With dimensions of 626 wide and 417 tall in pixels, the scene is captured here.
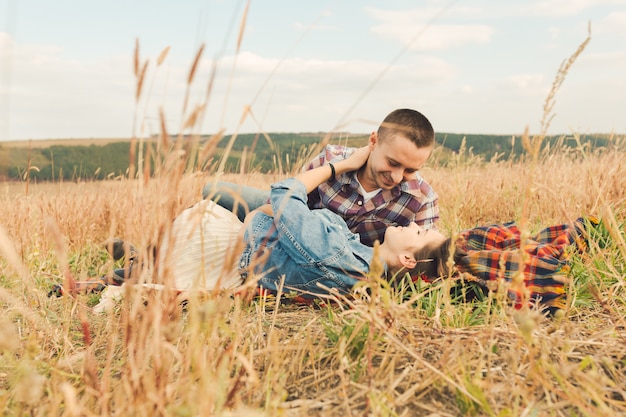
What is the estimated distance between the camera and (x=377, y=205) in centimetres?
375

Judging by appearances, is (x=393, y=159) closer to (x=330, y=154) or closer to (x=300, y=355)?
(x=330, y=154)

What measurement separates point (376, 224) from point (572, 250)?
1.33 metres

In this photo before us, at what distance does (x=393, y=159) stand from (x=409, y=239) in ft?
2.09

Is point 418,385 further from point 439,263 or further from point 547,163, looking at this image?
point 547,163

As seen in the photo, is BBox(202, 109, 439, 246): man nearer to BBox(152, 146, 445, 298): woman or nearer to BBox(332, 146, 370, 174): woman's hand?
BBox(332, 146, 370, 174): woman's hand

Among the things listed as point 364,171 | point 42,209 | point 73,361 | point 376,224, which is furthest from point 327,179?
point 42,209

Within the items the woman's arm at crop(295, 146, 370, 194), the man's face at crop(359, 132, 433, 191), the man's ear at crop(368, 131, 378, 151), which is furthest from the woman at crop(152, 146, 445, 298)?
the man's ear at crop(368, 131, 378, 151)

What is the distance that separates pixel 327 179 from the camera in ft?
11.8

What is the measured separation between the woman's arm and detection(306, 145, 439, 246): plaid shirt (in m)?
0.14

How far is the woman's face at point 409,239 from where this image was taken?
284 cm

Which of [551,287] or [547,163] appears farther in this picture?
[547,163]

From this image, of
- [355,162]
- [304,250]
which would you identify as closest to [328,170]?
[355,162]

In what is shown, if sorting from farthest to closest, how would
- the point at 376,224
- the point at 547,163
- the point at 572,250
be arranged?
the point at 547,163, the point at 376,224, the point at 572,250

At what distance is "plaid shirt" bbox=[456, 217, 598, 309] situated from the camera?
2588 mm
